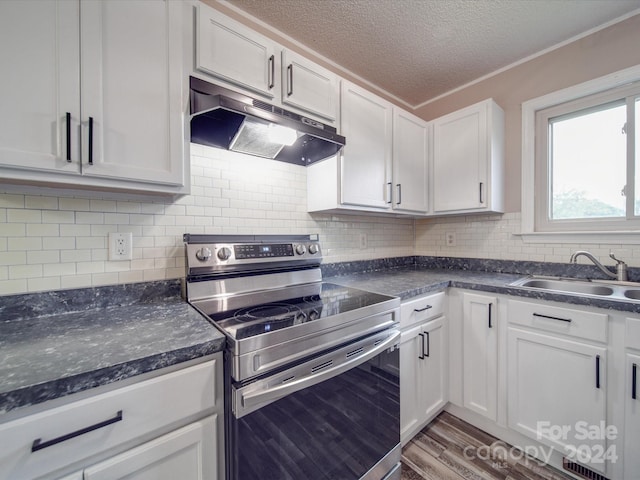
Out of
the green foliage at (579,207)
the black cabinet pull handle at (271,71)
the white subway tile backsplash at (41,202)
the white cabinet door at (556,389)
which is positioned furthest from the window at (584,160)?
the white subway tile backsplash at (41,202)

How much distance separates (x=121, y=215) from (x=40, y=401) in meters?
0.84

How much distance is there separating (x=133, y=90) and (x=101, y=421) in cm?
105

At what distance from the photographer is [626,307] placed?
1.16 metres

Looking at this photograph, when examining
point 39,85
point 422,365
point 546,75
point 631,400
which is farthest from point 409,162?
point 39,85

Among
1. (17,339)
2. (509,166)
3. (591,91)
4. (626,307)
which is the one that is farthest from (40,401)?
(591,91)

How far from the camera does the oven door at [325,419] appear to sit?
82cm

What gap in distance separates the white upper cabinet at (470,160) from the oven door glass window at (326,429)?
4.46 feet

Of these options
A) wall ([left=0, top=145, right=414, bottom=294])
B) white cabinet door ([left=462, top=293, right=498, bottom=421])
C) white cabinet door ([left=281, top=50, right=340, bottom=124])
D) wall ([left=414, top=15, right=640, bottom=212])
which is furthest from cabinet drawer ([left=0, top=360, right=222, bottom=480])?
wall ([left=414, top=15, right=640, bottom=212])

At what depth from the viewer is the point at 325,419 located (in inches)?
39.2

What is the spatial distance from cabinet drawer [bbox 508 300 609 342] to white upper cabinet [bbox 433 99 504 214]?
80 cm

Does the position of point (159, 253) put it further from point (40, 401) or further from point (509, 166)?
point (509, 166)

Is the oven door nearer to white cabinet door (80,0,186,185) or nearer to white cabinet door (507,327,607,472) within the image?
white cabinet door (507,327,607,472)

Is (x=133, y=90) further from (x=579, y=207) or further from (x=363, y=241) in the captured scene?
(x=579, y=207)

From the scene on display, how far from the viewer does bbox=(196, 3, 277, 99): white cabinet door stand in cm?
115
